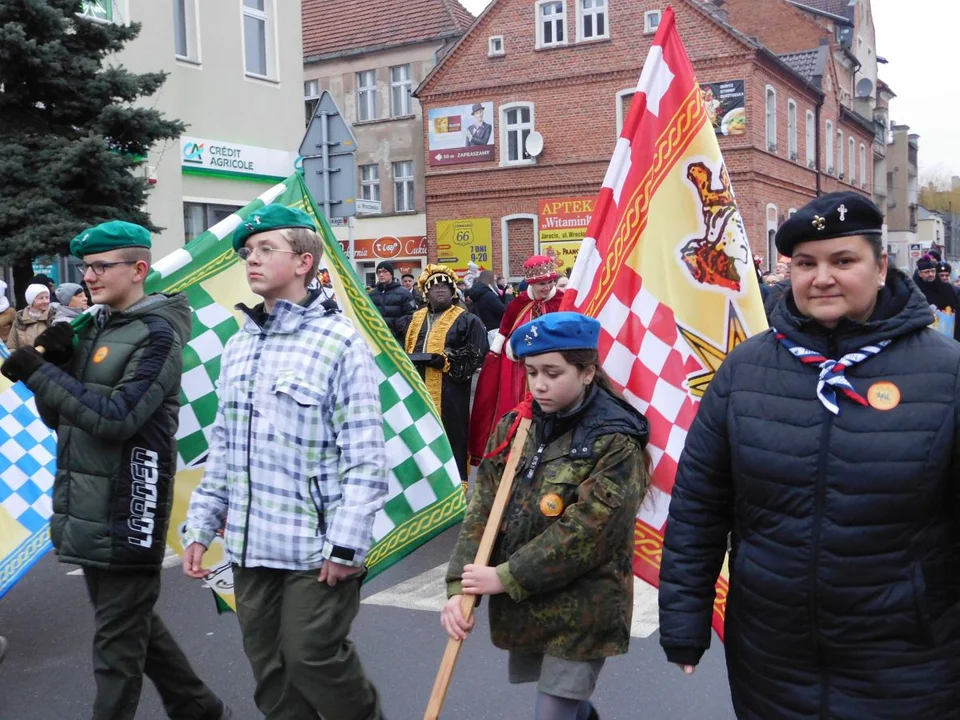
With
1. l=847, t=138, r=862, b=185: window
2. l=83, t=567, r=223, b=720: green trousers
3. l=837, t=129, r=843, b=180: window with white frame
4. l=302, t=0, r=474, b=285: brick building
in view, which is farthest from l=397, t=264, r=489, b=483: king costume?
l=847, t=138, r=862, b=185: window

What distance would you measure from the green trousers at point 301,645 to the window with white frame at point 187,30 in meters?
13.2

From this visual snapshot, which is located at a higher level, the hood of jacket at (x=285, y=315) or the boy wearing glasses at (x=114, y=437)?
the hood of jacket at (x=285, y=315)

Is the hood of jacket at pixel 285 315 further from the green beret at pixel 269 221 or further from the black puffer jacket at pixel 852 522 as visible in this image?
the black puffer jacket at pixel 852 522

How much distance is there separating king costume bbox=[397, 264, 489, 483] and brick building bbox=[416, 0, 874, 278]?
77.6 feet

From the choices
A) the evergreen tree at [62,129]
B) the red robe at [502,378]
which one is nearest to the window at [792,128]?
the evergreen tree at [62,129]

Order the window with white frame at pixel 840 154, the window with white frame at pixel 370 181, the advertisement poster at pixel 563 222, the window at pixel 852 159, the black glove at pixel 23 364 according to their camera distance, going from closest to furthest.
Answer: the black glove at pixel 23 364, the advertisement poster at pixel 563 222, the window with white frame at pixel 370 181, the window with white frame at pixel 840 154, the window at pixel 852 159

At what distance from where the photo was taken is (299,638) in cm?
312

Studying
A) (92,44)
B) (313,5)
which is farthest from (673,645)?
(313,5)

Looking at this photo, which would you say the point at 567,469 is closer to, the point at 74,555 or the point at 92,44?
the point at 74,555

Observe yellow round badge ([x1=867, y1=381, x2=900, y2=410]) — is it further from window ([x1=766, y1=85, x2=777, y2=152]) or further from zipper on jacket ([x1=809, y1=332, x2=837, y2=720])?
window ([x1=766, y1=85, x2=777, y2=152])

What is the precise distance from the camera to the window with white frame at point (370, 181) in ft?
123

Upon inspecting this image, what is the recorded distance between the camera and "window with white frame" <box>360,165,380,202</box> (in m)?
37.5

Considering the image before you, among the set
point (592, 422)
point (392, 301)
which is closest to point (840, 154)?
point (392, 301)

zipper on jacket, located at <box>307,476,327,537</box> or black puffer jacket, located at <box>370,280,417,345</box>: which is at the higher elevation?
black puffer jacket, located at <box>370,280,417,345</box>
